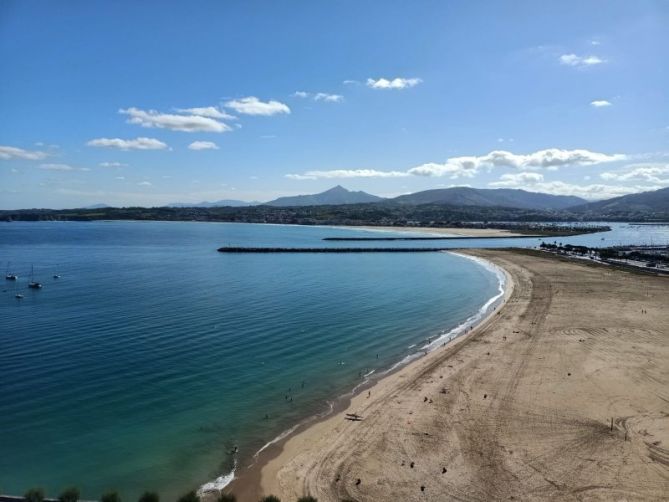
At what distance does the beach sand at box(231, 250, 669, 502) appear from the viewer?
13602 mm

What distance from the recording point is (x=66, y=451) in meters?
15.6

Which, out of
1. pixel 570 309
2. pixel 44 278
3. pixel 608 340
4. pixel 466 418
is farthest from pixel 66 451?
pixel 44 278

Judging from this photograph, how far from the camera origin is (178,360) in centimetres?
2453

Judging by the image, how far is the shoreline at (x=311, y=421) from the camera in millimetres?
13781

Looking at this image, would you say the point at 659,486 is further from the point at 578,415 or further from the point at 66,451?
the point at 66,451

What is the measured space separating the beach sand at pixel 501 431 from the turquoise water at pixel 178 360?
2249 mm

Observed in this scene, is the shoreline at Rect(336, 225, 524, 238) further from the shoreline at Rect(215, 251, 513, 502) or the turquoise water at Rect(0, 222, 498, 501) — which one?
the shoreline at Rect(215, 251, 513, 502)

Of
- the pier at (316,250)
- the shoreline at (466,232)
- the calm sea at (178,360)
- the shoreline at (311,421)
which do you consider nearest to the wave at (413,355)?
the shoreline at (311,421)

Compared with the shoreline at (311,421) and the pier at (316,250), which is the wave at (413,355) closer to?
the shoreline at (311,421)

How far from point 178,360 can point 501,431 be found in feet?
53.5

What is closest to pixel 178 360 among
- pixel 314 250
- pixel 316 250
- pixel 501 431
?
pixel 501 431

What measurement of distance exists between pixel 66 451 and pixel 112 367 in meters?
8.05

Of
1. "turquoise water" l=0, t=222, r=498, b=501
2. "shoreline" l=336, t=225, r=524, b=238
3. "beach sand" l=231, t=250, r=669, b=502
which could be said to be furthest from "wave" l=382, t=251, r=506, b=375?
"shoreline" l=336, t=225, r=524, b=238

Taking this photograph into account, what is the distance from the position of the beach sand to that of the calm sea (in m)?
2.27
